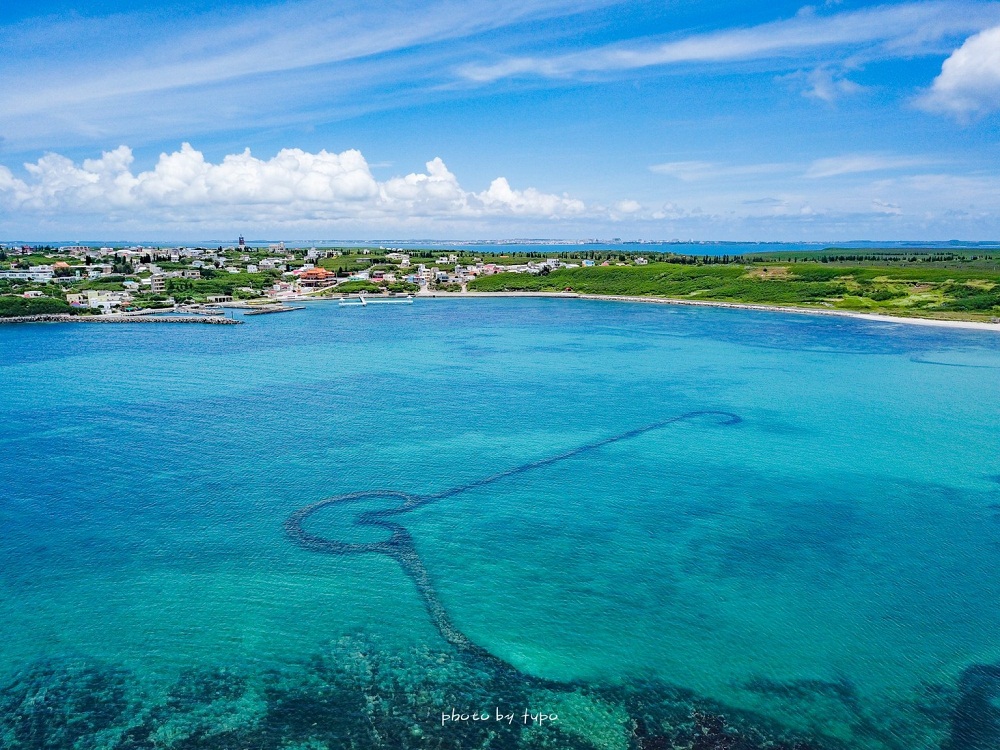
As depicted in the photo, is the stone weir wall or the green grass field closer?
the stone weir wall

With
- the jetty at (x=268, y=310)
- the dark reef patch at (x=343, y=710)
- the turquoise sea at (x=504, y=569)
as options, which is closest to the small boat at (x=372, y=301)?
the jetty at (x=268, y=310)

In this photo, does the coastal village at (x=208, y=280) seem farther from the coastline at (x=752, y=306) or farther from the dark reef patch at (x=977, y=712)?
the dark reef patch at (x=977, y=712)

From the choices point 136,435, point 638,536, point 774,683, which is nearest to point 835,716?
point 774,683

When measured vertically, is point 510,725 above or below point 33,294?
below

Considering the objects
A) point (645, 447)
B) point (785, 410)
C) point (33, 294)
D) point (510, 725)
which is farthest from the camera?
point (33, 294)

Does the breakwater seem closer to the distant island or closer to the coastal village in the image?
the distant island

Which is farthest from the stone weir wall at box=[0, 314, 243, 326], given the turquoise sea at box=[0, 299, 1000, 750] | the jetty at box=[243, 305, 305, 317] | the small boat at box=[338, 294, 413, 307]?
the turquoise sea at box=[0, 299, 1000, 750]

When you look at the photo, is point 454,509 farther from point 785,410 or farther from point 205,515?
point 785,410
